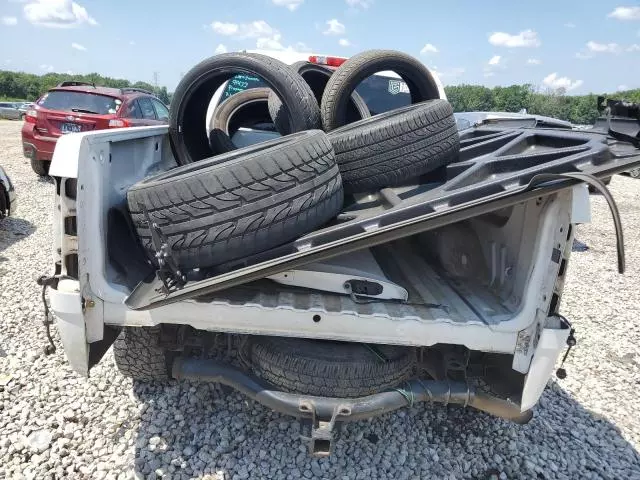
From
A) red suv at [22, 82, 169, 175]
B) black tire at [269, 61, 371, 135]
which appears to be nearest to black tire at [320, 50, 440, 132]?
black tire at [269, 61, 371, 135]

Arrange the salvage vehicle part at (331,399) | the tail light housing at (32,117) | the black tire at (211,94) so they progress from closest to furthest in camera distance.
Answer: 1. the salvage vehicle part at (331,399)
2. the black tire at (211,94)
3. the tail light housing at (32,117)

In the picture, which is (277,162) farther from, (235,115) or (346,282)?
A: (235,115)

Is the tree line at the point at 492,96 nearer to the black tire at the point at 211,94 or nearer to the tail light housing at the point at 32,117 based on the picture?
the tail light housing at the point at 32,117

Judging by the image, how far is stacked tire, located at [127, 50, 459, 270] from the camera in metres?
2.01

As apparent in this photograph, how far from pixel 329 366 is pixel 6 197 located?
5713 millimetres

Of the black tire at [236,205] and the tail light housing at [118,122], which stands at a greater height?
the black tire at [236,205]

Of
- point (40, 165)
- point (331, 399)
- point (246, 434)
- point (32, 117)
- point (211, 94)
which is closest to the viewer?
point (331, 399)

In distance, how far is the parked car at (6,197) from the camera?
5953 millimetres

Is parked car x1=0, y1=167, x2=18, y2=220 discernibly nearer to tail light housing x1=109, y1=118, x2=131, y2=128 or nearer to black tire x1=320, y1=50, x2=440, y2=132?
tail light housing x1=109, y1=118, x2=131, y2=128

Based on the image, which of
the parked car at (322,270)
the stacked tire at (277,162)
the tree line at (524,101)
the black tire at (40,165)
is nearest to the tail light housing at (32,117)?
the black tire at (40,165)

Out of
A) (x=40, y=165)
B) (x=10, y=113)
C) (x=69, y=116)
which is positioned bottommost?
(x=10, y=113)

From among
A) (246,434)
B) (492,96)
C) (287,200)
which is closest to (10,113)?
(246,434)

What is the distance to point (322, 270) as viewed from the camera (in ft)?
7.64

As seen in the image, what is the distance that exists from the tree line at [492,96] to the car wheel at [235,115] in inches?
1659
